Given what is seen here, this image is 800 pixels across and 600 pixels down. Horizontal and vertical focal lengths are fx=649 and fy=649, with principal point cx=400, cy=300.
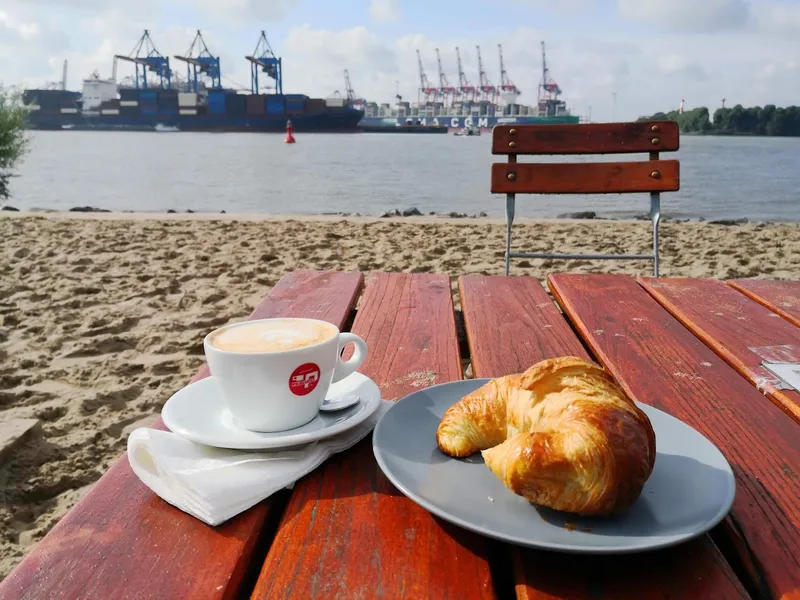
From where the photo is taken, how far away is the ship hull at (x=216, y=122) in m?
60.3

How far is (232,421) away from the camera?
0.80m

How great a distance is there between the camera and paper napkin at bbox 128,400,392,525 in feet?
2.13

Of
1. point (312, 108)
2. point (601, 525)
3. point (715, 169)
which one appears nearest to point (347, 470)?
point (601, 525)

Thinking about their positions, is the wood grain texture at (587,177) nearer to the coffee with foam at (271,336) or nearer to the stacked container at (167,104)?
the coffee with foam at (271,336)

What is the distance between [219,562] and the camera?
571 mm

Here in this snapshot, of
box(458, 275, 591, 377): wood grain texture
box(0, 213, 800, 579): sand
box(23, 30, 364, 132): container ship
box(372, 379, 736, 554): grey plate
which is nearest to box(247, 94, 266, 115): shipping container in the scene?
box(23, 30, 364, 132): container ship

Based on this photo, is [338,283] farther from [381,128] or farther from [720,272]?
[381,128]

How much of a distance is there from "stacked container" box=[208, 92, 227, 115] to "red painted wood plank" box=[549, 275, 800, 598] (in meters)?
66.4

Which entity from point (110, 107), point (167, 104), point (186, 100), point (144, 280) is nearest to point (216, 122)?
point (186, 100)

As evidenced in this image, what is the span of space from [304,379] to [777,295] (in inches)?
54.3

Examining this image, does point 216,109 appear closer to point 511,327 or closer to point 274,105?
point 274,105

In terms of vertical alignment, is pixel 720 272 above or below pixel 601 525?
below

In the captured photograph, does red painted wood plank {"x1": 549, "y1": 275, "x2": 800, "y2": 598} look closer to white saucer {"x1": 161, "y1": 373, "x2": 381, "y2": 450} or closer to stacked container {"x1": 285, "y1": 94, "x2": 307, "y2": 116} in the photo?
white saucer {"x1": 161, "y1": 373, "x2": 381, "y2": 450}

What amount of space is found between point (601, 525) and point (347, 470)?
0.94 feet
